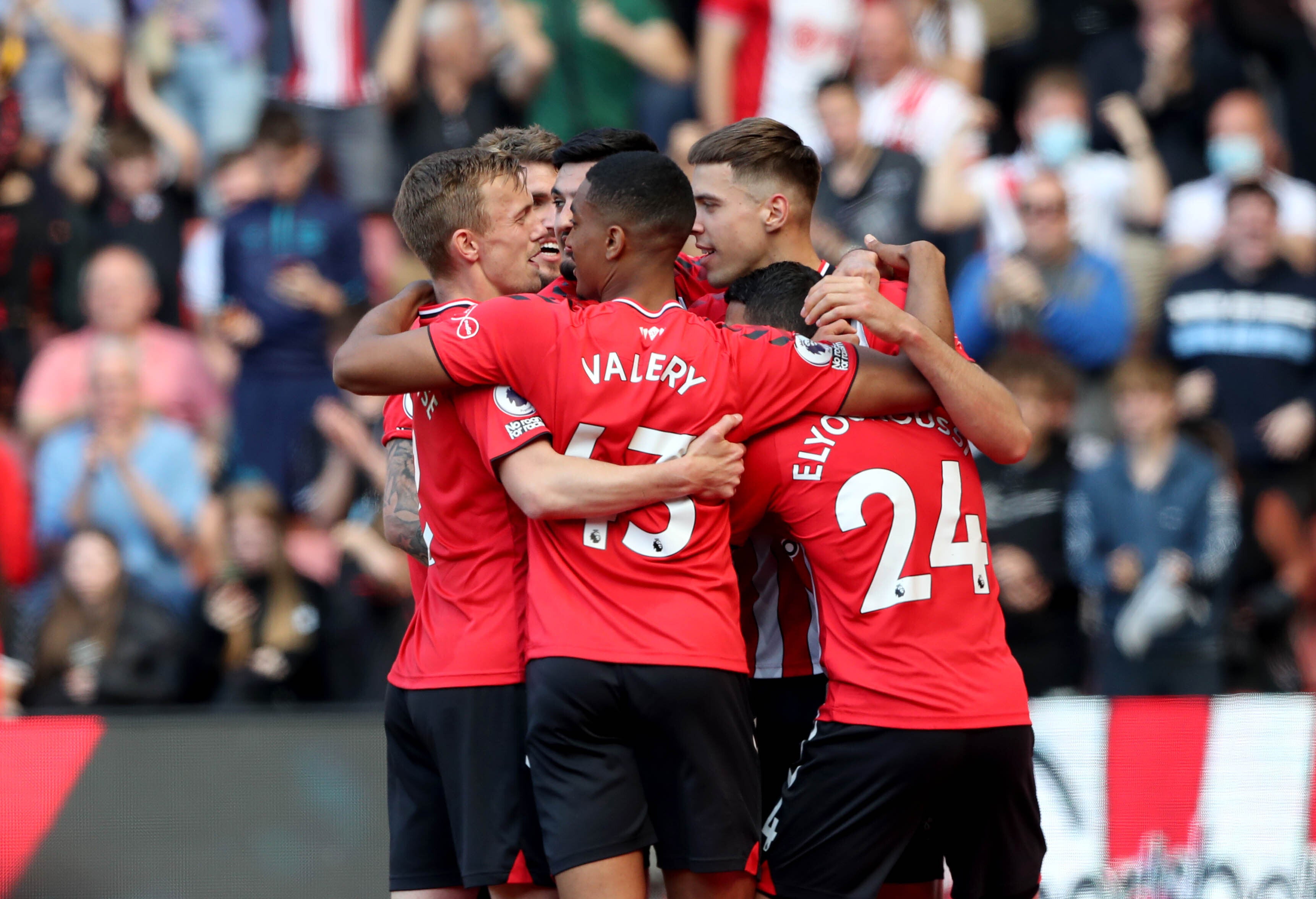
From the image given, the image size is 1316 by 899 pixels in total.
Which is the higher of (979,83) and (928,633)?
(979,83)

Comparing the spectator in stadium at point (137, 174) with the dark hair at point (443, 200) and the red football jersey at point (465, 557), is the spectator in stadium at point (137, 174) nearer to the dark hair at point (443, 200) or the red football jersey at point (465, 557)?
the dark hair at point (443, 200)

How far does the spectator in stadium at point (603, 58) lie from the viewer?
8398 millimetres

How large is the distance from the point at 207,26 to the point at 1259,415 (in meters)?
6.16

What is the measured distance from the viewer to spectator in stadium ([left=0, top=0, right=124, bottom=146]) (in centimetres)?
865

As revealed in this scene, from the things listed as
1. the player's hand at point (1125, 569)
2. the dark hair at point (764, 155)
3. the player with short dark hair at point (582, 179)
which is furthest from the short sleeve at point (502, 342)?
the player's hand at point (1125, 569)

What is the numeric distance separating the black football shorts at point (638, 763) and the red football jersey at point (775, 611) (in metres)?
0.56

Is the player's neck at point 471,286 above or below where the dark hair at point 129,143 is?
below

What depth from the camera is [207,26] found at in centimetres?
866

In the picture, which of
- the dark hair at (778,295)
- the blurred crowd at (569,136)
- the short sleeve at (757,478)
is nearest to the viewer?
the short sleeve at (757,478)

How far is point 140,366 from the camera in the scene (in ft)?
26.1

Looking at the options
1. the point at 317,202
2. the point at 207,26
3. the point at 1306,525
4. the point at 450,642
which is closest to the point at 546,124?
the point at 317,202

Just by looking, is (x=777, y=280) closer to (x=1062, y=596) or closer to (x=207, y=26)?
(x=1062, y=596)

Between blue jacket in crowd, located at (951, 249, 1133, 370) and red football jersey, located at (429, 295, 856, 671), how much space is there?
4.07 metres

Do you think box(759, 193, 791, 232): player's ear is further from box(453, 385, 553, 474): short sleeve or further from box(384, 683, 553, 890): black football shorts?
box(384, 683, 553, 890): black football shorts
